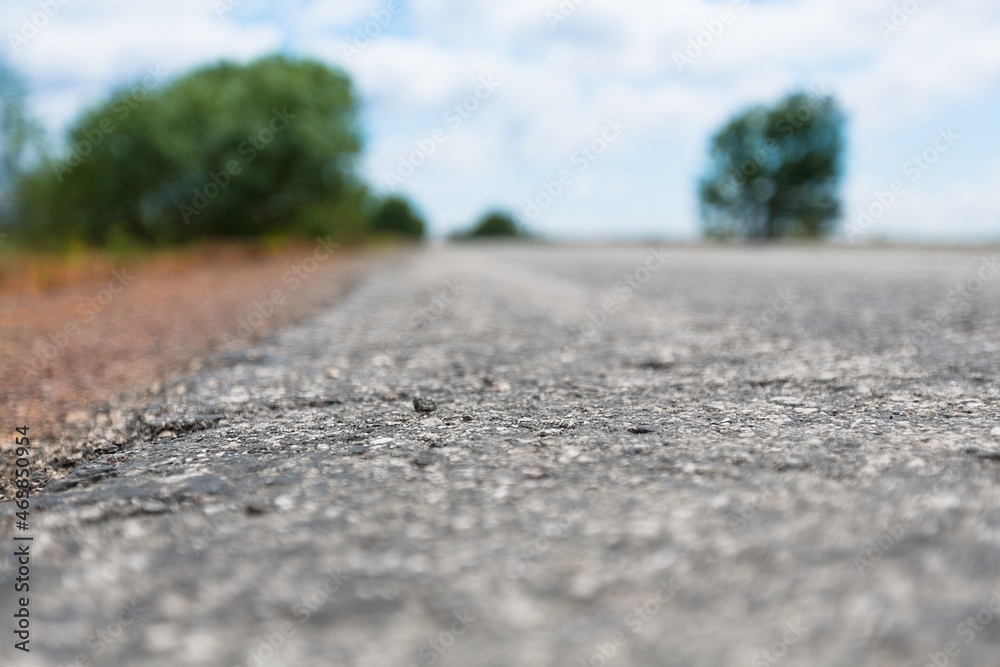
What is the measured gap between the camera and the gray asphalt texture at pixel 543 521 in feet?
3.24

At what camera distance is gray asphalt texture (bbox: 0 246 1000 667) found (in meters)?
0.99

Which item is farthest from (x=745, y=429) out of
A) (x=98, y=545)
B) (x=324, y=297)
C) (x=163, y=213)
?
(x=163, y=213)

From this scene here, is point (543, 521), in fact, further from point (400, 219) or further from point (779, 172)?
point (400, 219)

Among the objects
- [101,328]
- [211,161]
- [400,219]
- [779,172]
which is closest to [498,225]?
[400,219]

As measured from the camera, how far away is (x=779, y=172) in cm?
3756

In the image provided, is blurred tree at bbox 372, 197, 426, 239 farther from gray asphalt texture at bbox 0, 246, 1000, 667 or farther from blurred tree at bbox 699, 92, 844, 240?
gray asphalt texture at bbox 0, 246, 1000, 667

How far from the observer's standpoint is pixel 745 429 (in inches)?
71.9

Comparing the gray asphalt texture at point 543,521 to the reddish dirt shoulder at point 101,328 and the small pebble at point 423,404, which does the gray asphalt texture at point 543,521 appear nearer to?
the small pebble at point 423,404

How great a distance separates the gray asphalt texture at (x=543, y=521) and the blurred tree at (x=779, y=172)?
126 ft

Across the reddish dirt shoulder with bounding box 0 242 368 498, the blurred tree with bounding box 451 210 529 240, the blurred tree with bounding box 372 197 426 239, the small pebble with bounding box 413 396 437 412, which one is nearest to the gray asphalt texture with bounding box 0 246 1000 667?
the small pebble with bounding box 413 396 437 412

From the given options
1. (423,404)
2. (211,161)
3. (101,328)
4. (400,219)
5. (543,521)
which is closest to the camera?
(543,521)

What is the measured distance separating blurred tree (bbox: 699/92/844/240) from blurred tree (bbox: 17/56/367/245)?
1003 inches

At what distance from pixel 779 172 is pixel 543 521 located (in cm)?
4041

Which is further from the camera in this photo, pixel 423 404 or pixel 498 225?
pixel 498 225
